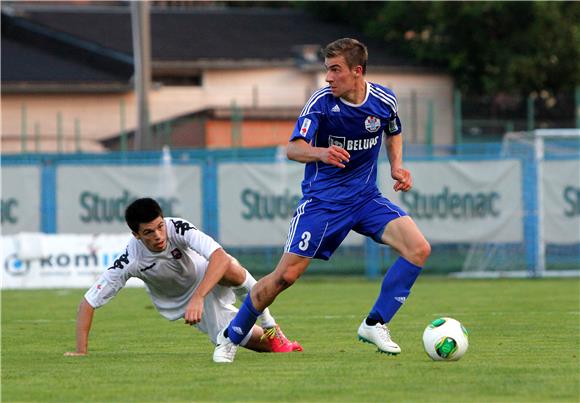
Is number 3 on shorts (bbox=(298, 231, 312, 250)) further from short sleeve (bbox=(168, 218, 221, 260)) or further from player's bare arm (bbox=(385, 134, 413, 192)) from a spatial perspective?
player's bare arm (bbox=(385, 134, 413, 192))

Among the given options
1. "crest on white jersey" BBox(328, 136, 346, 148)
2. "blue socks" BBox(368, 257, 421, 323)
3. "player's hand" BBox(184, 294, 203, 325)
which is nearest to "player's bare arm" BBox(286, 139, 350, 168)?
"crest on white jersey" BBox(328, 136, 346, 148)

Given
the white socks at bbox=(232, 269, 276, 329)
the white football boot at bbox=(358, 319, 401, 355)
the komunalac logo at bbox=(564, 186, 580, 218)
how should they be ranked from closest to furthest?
1. the white football boot at bbox=(358, 319, 401, 355)
2. the white socks at bbox=(232, 269, 276, 329)
3. the komunalac logo at bbox=(564, 186, 580, 218)

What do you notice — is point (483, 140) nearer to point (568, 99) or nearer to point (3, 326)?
point (568, 99)

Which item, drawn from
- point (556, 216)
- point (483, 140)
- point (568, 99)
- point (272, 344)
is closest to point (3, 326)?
point (272, 344)

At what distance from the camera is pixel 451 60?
42.1 meters

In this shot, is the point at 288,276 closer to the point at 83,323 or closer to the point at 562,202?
the point at 83,323

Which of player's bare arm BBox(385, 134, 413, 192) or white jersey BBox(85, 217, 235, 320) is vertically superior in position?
player's bare arm BBox(385, 134, 413, 192)

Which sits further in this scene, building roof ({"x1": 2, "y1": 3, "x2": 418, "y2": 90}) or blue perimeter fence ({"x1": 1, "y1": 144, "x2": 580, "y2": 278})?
building roof ({"x1": 2, "y1": 3, "x2": 418, "y2": 90})

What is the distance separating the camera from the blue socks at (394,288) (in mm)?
9195

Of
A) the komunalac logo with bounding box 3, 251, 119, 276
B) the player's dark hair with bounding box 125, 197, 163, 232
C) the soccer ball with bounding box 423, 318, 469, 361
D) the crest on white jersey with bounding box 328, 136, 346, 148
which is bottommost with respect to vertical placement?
the komunalac logo with bounding box 3, 251, 119, 276

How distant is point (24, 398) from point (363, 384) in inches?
75.3

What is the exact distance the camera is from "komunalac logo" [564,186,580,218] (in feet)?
71.3

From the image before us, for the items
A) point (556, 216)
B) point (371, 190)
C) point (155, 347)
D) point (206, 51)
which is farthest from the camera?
point (206, 51)

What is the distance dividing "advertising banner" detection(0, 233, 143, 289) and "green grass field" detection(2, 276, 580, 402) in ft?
15.3
